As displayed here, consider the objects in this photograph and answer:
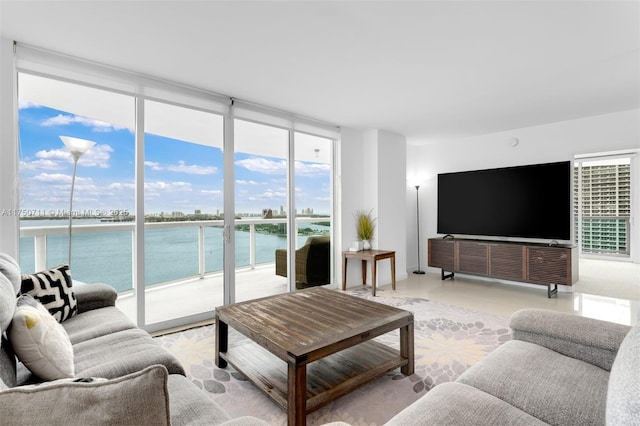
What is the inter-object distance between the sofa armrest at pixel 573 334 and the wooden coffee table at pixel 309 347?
714 mm

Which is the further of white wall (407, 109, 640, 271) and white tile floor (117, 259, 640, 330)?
white wall (407, 109, 640, 271)

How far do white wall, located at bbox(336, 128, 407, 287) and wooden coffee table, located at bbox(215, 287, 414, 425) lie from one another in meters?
2.35

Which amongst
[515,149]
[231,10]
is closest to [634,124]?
[515,149]

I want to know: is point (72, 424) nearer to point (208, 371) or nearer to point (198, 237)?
point (208, 371)

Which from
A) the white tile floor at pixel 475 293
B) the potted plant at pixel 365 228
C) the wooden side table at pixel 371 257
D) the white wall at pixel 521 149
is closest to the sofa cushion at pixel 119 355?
the white tile floor at pixel 475 293

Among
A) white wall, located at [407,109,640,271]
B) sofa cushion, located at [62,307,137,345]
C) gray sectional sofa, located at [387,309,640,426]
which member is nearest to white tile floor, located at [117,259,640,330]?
white wall, located at [407,109,640,271]

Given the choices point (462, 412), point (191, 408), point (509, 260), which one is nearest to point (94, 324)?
point (191, 408)

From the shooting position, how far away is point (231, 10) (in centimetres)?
207

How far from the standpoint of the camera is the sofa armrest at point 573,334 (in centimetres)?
147

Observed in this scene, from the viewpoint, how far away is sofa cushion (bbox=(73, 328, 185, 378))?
1391 millimetres

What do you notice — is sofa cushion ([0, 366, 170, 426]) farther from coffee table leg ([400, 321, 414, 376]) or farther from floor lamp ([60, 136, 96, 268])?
floor lamp ([60, 136, 96, 268])

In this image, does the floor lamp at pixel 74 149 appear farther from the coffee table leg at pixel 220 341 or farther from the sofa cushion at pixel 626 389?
the sofa cushion at pixel 626 389

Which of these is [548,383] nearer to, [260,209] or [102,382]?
[102,382]

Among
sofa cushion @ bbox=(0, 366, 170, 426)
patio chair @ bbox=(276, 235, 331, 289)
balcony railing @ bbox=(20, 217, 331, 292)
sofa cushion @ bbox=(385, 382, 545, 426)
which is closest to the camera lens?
sofa cushion @ bbox=(0, 366, 170, 426)
